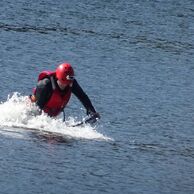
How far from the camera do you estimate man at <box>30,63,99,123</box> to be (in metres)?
20.0

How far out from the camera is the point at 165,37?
1422 inches

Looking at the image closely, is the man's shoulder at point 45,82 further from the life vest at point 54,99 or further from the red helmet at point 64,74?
the red helmet at point 64,74

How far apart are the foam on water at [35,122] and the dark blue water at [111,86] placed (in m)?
0.37

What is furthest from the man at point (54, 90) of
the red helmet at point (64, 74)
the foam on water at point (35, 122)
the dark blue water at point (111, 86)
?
the dark blue water at point (111, 86)

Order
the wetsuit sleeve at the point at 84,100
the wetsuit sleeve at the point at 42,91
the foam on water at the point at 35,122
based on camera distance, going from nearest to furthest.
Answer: the foam on water at the point at 35,122, the wetsuit sleeve at the point at 42,91, the wetsuit sleeve at the point at 84,100

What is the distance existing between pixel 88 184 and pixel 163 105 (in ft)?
27.0

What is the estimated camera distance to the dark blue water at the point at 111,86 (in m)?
16.5

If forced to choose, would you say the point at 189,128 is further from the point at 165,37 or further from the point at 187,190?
the point at 165,37

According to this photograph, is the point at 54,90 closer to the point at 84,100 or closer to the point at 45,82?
the point at 45,82

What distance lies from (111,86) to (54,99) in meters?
5.48

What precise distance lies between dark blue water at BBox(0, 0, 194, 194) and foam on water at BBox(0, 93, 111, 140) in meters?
0.37

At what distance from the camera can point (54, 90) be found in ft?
66.0

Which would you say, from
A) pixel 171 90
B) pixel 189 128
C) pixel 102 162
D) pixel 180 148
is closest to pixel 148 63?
pixel 171 90

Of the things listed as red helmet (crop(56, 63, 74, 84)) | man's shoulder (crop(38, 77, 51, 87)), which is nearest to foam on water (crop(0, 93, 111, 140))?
man's shoulder (crop(38, 77, 51, 87))
